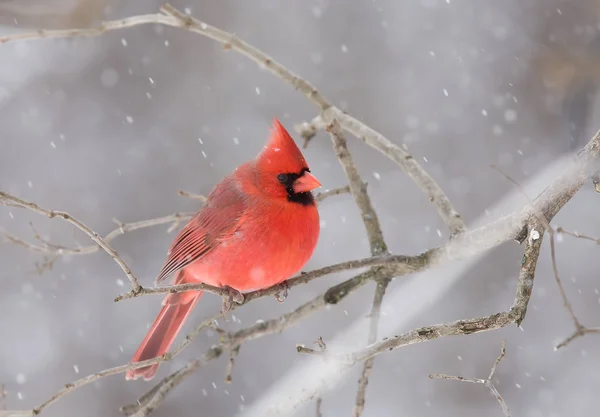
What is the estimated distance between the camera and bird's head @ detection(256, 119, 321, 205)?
2.68m

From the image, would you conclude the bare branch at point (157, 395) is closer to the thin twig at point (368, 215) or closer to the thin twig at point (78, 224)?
the thin twig at point (368, 215)

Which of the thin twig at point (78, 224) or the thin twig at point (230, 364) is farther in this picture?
the thin twig at point (230, 364)

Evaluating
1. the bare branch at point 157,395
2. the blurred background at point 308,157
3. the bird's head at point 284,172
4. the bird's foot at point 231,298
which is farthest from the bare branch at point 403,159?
the blurred background at point 308,157

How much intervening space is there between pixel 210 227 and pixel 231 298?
1.36 feet

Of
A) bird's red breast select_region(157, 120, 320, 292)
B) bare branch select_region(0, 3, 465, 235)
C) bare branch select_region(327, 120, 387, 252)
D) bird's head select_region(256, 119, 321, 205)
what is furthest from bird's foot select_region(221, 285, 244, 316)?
bare branch select_region(0, 3, 465, 235)

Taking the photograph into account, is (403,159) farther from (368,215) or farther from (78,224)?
(78,224)

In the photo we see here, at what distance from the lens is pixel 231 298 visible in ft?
8.34

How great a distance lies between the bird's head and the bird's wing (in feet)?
0.43

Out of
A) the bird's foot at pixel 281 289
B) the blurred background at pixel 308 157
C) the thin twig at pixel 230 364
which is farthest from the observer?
the blurred background at pixel 308 157

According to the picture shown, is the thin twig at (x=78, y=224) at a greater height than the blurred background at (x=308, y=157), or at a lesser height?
lesser

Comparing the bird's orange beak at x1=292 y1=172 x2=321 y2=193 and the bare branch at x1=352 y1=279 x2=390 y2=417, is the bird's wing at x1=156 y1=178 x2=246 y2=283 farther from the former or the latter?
the bare branch at x1=352 y1=279 x2=390 y2=417

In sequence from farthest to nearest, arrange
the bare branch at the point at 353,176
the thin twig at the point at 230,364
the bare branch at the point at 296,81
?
1. the bare branch at the point at 353,176
2. the thin twig at the point at 230,364
3. the bare branch at the point at 296,81

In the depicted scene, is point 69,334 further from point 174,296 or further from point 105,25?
point 105,25

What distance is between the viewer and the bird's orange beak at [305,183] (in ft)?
8.72
